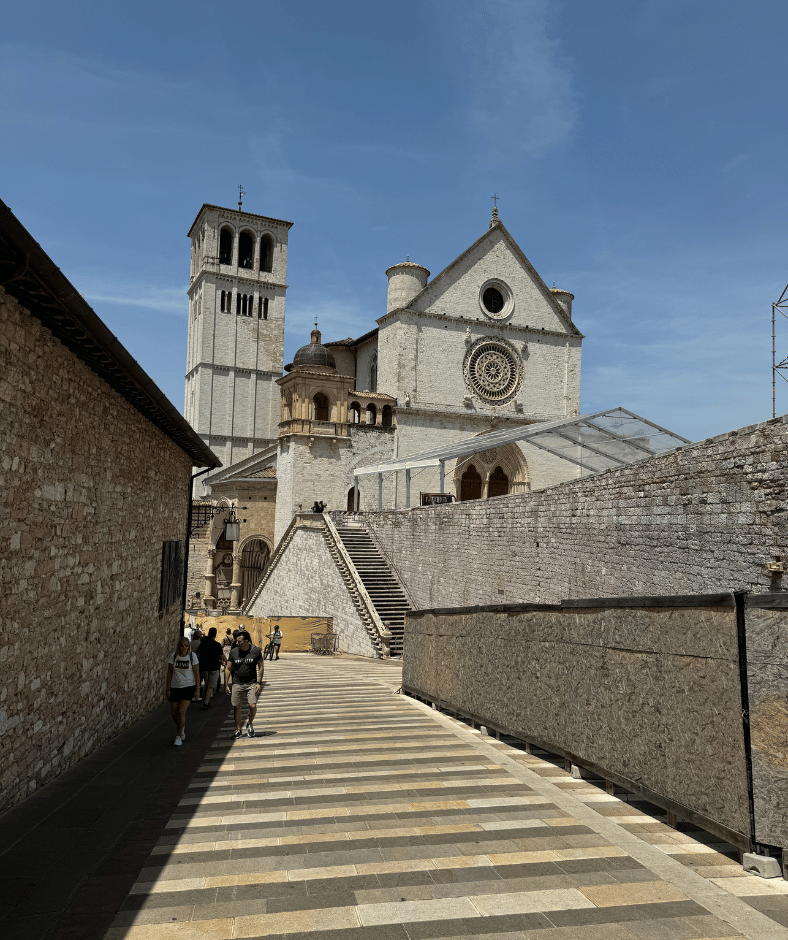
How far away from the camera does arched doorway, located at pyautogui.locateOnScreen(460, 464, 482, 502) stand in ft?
123

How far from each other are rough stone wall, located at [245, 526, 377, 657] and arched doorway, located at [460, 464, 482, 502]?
9858mm

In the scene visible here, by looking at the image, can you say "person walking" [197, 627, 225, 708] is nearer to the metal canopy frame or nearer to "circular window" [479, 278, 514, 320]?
the metal canopy frame

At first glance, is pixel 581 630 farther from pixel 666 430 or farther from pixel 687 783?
pixel 666 430

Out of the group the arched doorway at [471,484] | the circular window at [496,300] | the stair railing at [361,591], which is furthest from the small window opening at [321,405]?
the circular window at [496,300]

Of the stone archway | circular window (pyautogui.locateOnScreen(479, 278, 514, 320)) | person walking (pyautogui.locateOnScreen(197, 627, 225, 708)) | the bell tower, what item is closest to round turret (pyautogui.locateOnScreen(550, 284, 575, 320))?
circular window (pyautogui.locateOnScreen(479, 278, 514, 320))

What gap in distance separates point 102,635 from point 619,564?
8.64 m

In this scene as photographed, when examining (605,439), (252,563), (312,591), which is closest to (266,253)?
(252,563)

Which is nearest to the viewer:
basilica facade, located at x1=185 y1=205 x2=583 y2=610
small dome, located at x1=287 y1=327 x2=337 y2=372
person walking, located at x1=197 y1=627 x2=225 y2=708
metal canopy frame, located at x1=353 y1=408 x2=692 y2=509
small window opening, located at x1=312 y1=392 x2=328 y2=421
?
person walking, located at x1=197 y1=627 x2=225 y2=708

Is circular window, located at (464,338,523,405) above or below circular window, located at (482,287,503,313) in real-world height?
below

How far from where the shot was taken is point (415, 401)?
123 feet

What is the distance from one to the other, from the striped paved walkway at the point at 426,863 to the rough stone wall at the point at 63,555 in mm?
1510

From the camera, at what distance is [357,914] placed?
3764 millimetres

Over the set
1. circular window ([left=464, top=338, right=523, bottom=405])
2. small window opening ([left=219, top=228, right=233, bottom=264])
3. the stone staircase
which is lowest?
the stone staircase

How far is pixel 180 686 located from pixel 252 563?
1286 inches
